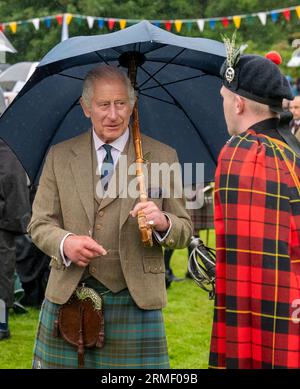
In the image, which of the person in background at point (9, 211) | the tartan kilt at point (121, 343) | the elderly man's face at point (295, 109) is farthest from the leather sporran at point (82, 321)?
the elderly man's face at point (295, 109)

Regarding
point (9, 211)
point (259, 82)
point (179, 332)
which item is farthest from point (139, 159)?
point (179, 332)

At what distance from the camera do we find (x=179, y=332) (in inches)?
286

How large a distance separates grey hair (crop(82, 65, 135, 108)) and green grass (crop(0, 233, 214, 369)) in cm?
302

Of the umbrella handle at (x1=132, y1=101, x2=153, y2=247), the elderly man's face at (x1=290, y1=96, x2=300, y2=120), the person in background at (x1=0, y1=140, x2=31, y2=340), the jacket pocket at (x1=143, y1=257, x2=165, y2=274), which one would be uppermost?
the umbrella handle at (x1=132, y1=101, x2=153, y2=247)

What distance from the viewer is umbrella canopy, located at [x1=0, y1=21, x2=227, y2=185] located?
3.85 m

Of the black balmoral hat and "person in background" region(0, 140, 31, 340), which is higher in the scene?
the black balmoral hat

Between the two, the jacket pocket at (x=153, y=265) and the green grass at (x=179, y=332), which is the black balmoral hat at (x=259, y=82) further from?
the green grass at (x=179, y=332)

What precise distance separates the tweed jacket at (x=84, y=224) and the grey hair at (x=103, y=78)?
0.76ft

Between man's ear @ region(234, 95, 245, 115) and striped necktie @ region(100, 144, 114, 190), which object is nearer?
man's ear @ region(234, 95, 245, 115)

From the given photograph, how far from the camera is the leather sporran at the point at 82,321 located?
3.62 metres

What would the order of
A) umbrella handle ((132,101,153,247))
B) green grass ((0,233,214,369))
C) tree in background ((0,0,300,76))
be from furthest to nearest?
1. tree in background ((0,0,300,76))
2. green grass ((0,233,214,369))
3. umbrella handle ((132,101,153,247))

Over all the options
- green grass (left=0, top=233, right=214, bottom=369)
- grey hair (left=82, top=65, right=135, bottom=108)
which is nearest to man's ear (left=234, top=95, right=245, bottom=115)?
grey hair (left=82, top=65, right=135, bottom=108)

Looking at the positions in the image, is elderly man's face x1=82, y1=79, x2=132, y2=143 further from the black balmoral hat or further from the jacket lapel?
the black balmoral hat
